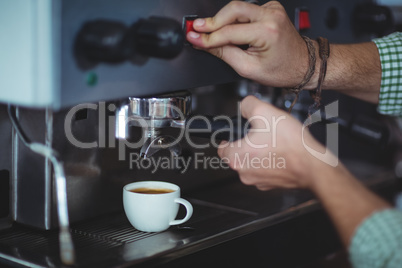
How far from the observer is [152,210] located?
942mm

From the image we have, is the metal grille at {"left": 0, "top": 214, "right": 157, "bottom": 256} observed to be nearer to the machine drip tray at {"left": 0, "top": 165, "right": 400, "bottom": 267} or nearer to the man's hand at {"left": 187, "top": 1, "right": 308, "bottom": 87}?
the machine drip tray at {"left": 0, "top": 165, "right": 400, "bottom": 267}

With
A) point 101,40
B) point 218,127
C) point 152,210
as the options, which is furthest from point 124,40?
point 152,210

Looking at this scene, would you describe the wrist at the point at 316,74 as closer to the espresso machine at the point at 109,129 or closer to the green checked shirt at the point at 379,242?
the espresso machine at the point at 109,129

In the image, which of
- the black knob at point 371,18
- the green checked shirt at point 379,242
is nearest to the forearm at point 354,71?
the black knob at point 371,18

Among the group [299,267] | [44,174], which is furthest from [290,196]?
[44,174]

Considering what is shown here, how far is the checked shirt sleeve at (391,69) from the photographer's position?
3.69 feet

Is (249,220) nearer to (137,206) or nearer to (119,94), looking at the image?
→ (137,206)

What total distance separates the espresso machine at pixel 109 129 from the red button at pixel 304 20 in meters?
0.01

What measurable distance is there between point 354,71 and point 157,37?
1.68 feet

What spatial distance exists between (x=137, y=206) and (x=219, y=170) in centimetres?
34

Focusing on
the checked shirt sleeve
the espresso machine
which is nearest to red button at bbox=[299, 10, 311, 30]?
the espresso machine

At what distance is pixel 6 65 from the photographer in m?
0.65

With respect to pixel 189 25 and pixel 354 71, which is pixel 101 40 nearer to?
pixel 189 25

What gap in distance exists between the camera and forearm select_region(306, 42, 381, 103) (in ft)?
3.43
